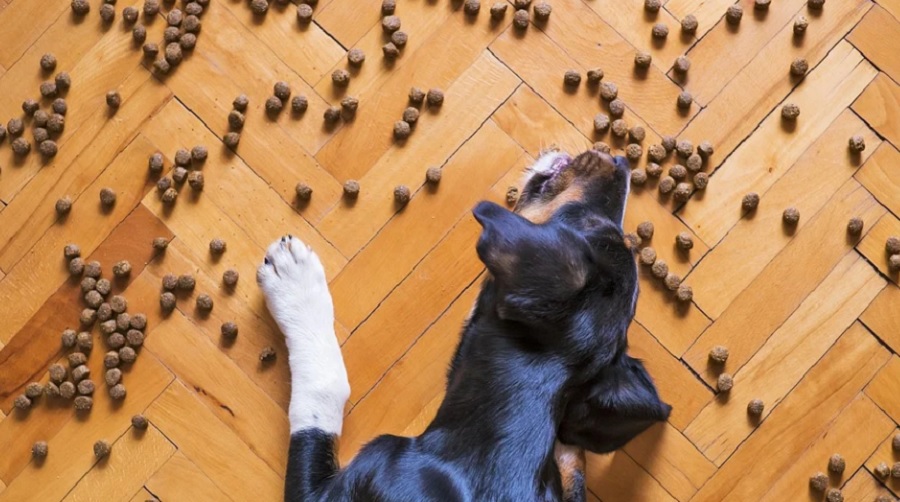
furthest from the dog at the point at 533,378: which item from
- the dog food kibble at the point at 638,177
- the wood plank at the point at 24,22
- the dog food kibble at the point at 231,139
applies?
the wood plank at the point at 24,22

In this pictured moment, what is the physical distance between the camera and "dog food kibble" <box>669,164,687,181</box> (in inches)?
121

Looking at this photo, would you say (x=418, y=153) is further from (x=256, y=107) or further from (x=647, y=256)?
(x=647, y=256)

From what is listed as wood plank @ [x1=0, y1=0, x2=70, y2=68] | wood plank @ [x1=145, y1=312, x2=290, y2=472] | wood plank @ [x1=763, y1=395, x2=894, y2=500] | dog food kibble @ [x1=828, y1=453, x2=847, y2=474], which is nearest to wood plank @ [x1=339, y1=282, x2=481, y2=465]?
wood plank @ [x1=145, y1=312, x2=290, y2=472]

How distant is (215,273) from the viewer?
3.06 meters

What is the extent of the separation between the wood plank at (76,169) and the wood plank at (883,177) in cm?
234

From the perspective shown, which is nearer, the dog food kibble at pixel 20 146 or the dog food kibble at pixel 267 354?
the dog food kibble at pixel 267 354

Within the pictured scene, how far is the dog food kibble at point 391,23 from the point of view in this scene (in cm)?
312

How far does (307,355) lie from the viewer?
2.90 meters

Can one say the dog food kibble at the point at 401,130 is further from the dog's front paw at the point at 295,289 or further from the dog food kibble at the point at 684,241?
the dog food kibble at the point at 684,241

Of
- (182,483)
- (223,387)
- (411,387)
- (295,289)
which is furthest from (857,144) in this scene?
(182,483)

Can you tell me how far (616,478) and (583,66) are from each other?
1.35 m

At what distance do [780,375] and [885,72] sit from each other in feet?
3.56

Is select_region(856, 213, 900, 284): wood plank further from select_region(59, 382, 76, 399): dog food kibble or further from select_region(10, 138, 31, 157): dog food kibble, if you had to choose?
select_region(10, 138, 31, 157): dog food kibble

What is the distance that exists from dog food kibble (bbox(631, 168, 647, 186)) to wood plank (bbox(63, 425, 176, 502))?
1713 millimetres
